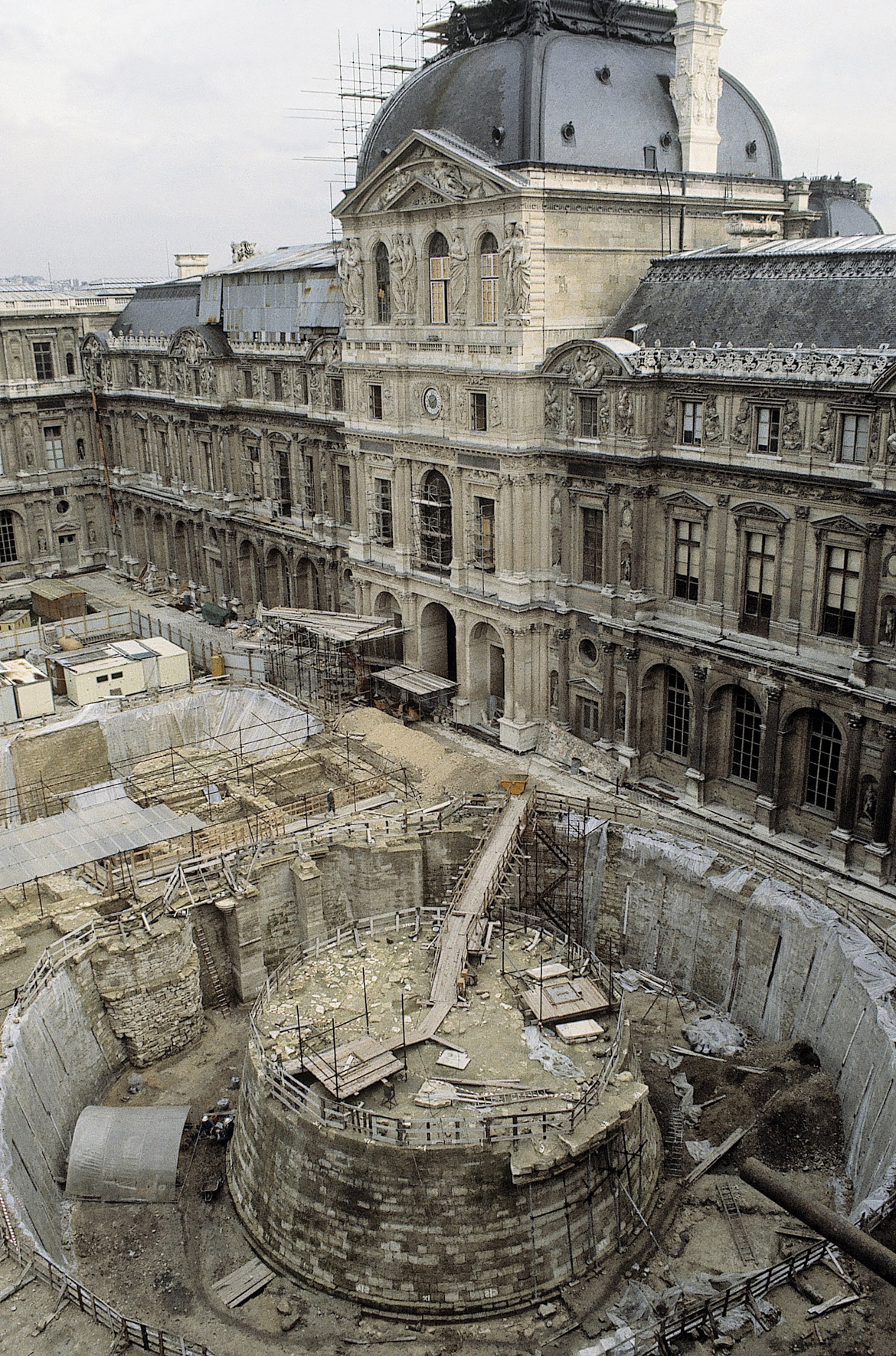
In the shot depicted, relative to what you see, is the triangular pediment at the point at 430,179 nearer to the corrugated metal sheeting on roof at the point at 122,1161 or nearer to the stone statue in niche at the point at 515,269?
the stone statue in niche at the point at 515,269

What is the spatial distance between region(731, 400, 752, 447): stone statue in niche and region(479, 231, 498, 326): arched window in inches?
446

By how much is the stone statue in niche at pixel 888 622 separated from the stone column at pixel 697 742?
6998 millimetres

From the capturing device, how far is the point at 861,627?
36.7 meters

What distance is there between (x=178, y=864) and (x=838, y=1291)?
2322 centimetres

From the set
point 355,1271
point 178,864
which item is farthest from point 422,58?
point 355,1271

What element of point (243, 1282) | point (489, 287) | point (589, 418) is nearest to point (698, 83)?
point (489, 287)

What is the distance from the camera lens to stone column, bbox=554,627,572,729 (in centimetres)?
4750

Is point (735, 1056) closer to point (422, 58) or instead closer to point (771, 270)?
point (771, 270)

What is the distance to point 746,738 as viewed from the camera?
138 feet

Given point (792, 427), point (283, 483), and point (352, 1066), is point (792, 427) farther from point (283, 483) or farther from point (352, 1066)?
point (283, 483)

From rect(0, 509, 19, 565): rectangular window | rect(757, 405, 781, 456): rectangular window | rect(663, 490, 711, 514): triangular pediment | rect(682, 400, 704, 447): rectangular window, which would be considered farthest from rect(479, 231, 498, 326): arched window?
rect(0, 509, 19, 565): rectangular window

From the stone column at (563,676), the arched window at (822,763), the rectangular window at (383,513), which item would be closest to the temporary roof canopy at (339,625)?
the rectangular window at (383,513)

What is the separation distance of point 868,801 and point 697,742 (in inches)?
277

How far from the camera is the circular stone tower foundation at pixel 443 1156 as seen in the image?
27344 mm
